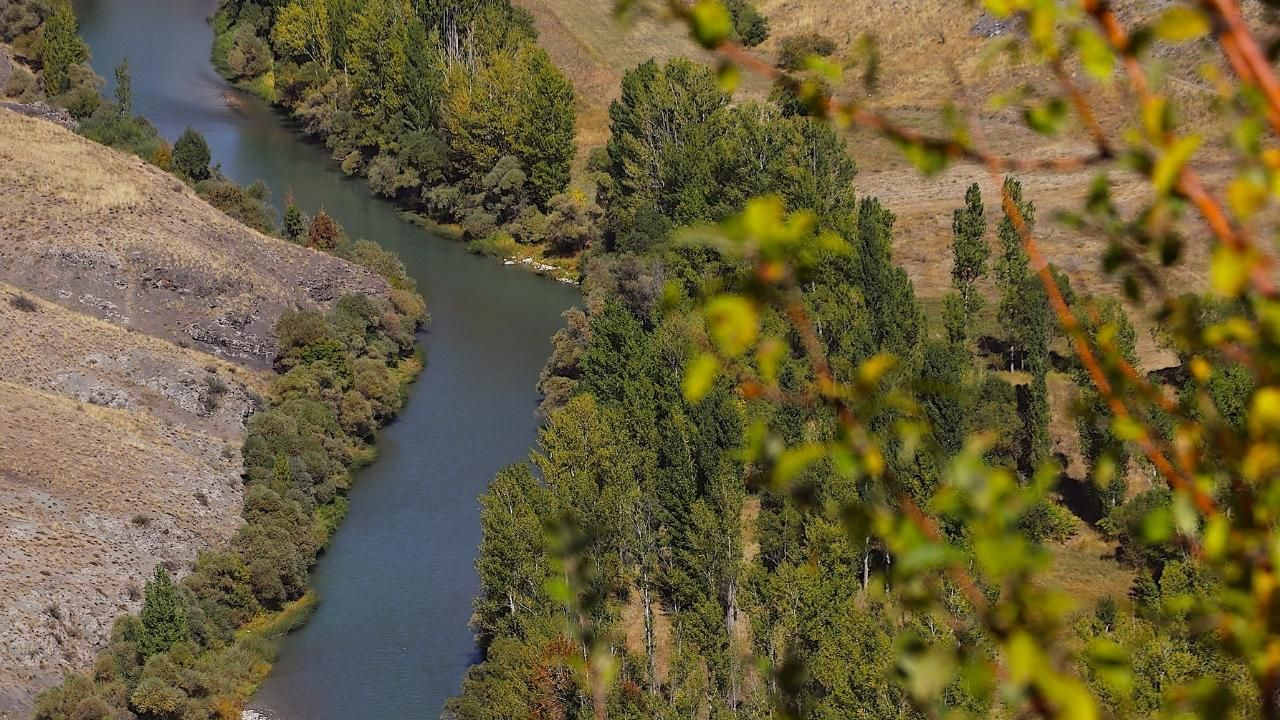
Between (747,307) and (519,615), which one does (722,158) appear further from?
(747,307)

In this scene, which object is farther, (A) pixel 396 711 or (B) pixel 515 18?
(B) pixel 515 18

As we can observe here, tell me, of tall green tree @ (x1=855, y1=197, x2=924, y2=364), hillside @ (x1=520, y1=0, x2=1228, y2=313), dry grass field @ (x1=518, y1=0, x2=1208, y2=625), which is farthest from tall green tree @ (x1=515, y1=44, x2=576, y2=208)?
tall green tree @ (x1=855, y1=197, x2=924, y2=364)

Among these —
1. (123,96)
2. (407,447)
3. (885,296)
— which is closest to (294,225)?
(123,96)

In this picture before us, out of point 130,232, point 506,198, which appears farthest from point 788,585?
point 506,198

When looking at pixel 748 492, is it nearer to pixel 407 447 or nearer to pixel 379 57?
pixel 407 447

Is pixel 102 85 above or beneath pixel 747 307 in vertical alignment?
beneath

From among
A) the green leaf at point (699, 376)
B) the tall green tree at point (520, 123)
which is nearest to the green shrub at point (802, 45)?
the tall green tree at point (520, 123)
